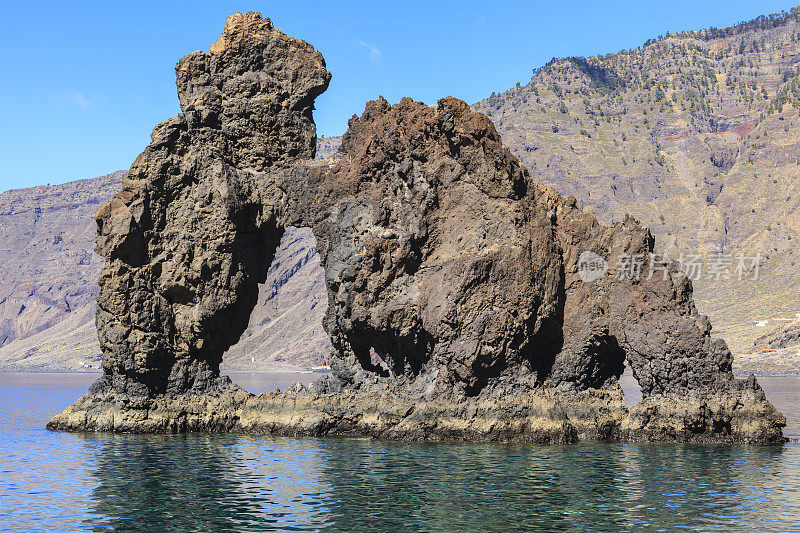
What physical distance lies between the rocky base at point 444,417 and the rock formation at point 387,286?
99 mm

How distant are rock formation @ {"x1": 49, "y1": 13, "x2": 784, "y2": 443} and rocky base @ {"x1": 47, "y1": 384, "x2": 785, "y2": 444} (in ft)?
0.33

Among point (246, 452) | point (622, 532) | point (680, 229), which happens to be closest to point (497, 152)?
point (246, 452)

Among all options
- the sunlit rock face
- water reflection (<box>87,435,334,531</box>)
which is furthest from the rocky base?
water reflection (<box>87,435,334,531</box>)

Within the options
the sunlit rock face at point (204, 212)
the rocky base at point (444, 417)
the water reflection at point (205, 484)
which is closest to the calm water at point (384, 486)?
the water reflection at point (205, 484)

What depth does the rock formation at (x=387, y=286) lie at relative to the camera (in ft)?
140

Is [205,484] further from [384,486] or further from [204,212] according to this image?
[204,212]

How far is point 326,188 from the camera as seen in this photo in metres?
47.9

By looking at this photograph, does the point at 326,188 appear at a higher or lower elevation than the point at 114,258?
higher

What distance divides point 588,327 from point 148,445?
2166 centimetres

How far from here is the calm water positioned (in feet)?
83.3

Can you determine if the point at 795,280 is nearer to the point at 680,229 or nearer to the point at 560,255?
the point at 680,229

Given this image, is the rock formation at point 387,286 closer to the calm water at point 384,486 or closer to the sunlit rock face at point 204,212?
the sunlit rock face at point 204,212

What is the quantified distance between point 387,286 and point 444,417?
23.4 ft

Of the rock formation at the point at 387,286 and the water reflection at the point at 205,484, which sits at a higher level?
the rock formation at the point at 387,286
